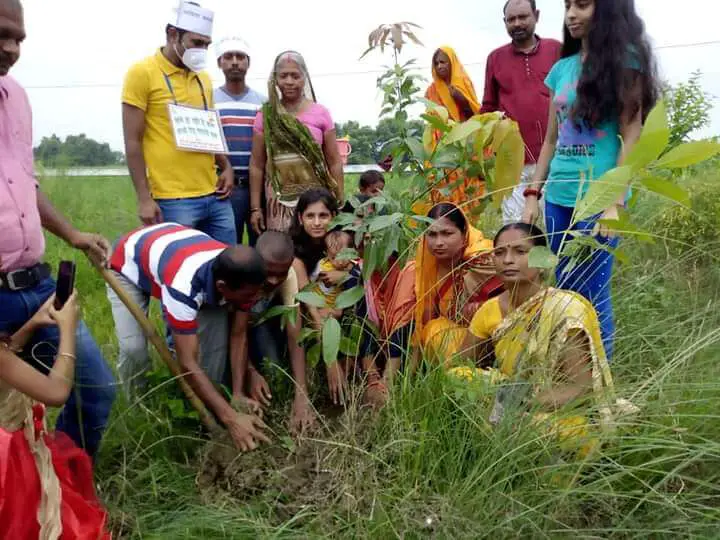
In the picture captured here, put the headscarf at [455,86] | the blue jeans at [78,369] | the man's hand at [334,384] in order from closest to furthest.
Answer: the blue jeans at [78,369], the man's hand at [334,384], the headscarf at [455,86]

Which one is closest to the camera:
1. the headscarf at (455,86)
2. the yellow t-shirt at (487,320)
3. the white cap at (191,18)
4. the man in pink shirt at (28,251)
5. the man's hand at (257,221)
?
the man in pink shirt at (28,251)

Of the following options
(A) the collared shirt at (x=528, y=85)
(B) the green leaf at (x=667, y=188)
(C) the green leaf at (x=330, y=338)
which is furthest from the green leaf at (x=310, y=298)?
(A) the collared shirt at (x=528, y=85)

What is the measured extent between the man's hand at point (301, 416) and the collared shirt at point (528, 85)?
75.1 inches

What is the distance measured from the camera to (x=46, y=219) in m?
2.29

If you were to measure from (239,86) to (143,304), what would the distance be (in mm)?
1402

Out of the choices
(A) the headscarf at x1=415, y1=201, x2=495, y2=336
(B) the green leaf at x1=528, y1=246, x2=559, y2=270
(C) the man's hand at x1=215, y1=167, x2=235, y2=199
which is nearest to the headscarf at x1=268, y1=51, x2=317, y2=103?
(C) the man's hand at x1=215, y1=167, x2=235, y2=199

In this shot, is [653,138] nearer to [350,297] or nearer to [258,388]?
[350,297]

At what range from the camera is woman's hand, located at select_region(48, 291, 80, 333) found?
1791 mm

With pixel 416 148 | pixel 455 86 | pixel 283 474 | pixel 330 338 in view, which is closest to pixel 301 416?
pixel 283 474

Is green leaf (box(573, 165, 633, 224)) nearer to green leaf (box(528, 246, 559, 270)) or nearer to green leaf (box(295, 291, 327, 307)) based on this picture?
green leaf (box(528, 246, 559, 270))

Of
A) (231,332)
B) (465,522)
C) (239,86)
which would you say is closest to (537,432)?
(465,522)

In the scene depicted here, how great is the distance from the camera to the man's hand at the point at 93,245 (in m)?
2.28

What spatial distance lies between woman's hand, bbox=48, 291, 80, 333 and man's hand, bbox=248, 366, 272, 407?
32.1 inches

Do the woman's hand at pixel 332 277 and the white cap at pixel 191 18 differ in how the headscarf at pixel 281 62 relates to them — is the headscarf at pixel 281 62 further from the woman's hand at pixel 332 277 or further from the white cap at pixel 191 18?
the woman's hand at pixel 332 277
